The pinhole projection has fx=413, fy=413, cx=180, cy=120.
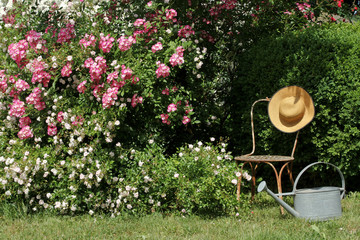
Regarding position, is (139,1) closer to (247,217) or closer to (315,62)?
(315,62)

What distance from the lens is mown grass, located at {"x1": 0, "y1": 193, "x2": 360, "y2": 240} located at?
278 cm

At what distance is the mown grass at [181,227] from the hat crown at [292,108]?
31.8 inches

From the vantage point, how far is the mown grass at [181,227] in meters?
2.78

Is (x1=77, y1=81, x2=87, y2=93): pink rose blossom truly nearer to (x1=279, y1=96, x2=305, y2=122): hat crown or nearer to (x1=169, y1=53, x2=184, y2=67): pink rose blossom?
(x1=169, y1=53, x2=184, y2=67): pink rose blossom

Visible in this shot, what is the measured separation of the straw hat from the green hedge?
0.69 ft

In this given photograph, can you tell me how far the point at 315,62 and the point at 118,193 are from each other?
82.0 inches

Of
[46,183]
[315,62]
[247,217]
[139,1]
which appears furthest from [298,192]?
[139,1]

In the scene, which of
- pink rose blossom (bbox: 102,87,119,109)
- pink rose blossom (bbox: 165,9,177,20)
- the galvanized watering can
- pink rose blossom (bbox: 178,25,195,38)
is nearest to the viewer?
the galvanized watering can

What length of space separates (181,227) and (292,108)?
1.40 m

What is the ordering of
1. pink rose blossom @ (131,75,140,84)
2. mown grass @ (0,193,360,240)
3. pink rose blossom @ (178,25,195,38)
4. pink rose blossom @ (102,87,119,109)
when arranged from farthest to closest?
pink rose blossom @ (178,25,195,38)
pink rose blossom @ (131,75,140,84)
pink rose blossom @ (102,87,119,109)
mown grass @ (0,193,360,240)

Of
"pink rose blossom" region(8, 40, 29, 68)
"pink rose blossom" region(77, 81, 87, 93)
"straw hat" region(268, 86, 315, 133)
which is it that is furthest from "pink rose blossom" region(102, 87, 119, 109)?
"straw hat" region(268, 86, 315, 133)

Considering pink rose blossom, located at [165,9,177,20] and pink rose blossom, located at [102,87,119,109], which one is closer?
pink rose blossom, located at [102,87,119,109]

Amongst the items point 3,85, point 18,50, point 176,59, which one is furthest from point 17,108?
point 176,59

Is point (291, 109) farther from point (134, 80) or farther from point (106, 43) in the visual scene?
point (106, 43)
